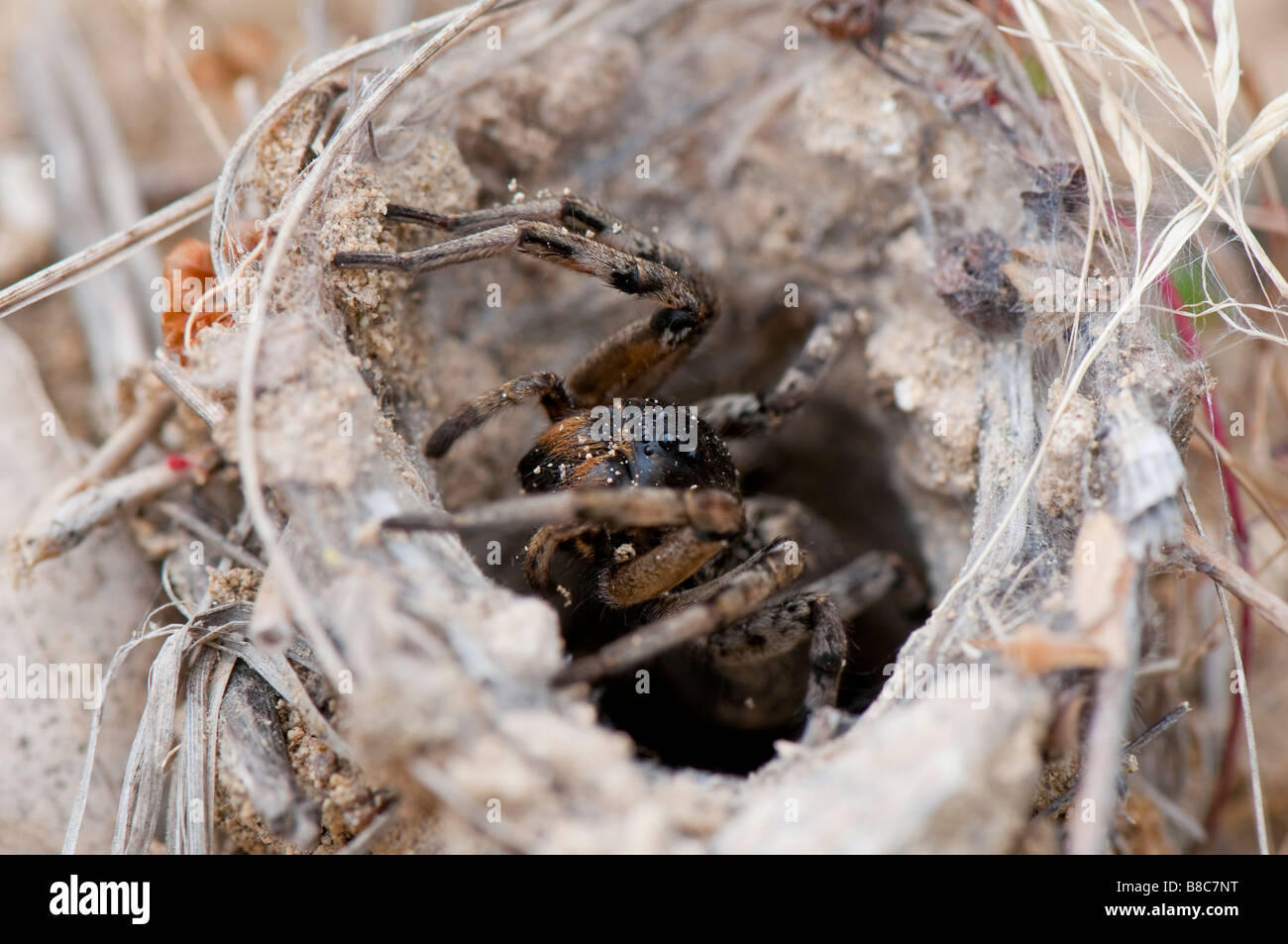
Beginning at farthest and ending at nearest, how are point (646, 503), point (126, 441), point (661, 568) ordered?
point (126, 441), point (661, 568), point (646, 503)

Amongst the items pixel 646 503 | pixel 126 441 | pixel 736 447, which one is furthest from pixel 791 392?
pixel 126 441

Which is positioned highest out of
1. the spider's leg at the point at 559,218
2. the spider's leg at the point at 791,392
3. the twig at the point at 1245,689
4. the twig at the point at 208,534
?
the spider's leg at the point at 559,218

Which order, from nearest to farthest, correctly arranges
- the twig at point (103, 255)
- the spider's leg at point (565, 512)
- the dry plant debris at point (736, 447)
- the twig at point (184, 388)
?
the dry plant debris at point (736, 447) < the spider's leg at point (565, 512) < the twig at point (184, 388) < the twig at point (103, 255)

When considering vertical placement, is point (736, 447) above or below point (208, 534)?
above

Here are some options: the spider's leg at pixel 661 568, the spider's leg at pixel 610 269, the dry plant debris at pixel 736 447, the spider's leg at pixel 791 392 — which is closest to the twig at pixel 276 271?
the dry plant debris at pixel 736 447

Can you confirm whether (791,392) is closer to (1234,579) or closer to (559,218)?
(559,218)

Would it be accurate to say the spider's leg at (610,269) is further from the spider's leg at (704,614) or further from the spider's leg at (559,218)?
the spider's leg at (704,614)

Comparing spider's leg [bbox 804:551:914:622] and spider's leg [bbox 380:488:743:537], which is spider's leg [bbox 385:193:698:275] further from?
spider's leg [bbox 804:551:914:622]
